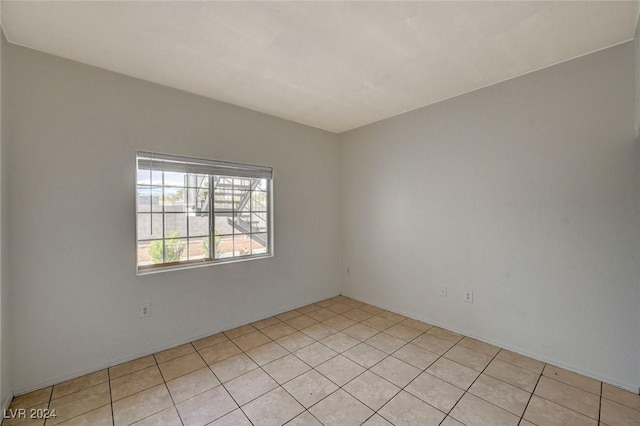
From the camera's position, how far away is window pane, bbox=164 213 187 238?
266 cm

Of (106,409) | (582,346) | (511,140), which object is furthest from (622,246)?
(106,409)

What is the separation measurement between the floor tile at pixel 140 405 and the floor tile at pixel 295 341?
1033 millimetres

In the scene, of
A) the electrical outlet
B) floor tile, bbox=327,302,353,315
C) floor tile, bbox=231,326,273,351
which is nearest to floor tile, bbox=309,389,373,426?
floor tile, bbox=231,326,273,351

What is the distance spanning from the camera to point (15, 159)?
6.32 ft

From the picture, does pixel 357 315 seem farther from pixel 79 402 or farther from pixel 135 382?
pixel 79 402

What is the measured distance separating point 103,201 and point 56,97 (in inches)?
33.2

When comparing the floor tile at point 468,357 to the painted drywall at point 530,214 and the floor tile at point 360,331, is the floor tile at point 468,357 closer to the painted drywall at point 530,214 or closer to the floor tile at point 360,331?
the painted drywall at point 530,214

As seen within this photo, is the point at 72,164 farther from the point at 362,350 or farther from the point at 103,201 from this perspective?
the point at 362,350

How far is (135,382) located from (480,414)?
2488 millimetres

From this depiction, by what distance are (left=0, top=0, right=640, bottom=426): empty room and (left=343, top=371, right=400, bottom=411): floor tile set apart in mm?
28

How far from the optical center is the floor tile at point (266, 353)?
7.83ft

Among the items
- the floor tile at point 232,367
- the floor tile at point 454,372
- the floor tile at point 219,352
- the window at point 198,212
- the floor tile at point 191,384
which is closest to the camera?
the floor tile at point 191,384

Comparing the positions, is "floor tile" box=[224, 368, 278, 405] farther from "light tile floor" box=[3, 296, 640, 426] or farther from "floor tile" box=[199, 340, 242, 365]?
"floor tile" box=[199, 340, 242, 365]

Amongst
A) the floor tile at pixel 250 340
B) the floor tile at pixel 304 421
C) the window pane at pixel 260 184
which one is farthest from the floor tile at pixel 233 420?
the window pane at pixel 260 184
